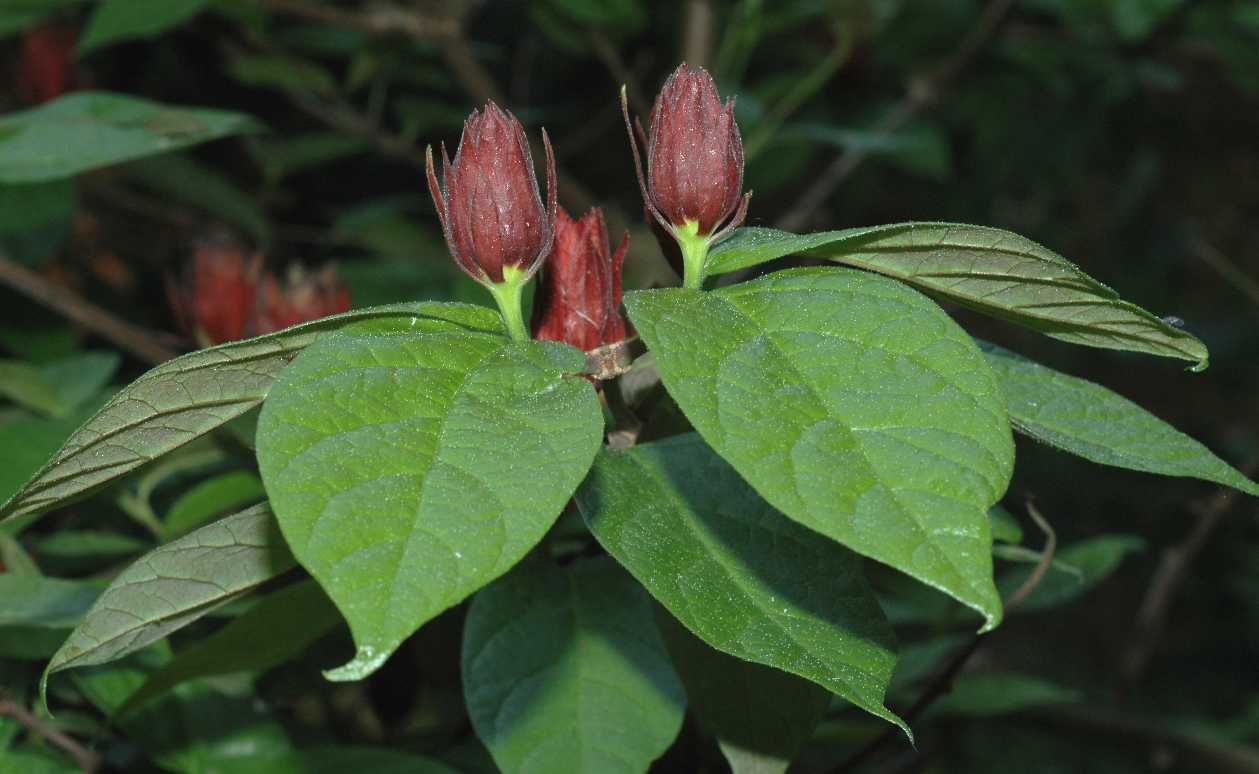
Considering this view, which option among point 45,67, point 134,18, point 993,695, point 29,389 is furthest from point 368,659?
point 45,67

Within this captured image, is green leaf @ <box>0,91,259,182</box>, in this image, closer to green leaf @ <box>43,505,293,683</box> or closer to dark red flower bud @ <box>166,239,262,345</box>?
dark red flower bud @ <box>166,239,262,345</box>

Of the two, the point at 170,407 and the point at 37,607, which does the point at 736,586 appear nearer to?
the point at 170,407

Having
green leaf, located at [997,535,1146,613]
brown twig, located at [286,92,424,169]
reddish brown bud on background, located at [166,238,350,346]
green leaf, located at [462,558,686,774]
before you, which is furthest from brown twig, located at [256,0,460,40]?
green leaf, located at [462,558,686,774]

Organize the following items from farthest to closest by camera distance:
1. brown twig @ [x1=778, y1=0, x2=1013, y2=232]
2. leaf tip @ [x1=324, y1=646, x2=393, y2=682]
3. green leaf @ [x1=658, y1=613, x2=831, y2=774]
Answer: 1. brown twig @ [x1=778, y1=0, x2=1013, y2=232]
2. green leaf @ [x1=658, y1=613, x2=831, y2=774]
3. leaf tip @ [x1=324, y1=646, x2=393, y2=682]

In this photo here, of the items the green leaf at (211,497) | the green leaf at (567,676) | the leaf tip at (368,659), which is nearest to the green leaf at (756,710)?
the green leaf at (567,676)

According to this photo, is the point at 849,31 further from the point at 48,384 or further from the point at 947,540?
the point at 947,540

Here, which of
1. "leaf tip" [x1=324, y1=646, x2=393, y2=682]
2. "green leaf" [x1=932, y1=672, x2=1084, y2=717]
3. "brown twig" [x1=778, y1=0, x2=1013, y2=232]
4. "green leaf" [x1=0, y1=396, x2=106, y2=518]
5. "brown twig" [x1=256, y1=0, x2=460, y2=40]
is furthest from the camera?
"brown twig" [x1=778, y1=0, x2=1013, y2=232]
